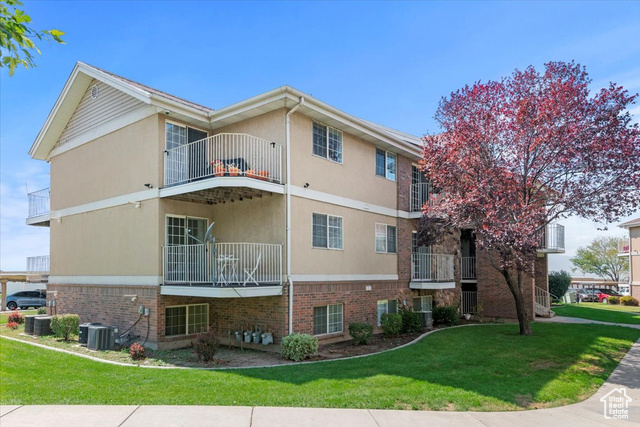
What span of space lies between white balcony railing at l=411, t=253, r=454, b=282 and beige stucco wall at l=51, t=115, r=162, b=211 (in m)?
10.6

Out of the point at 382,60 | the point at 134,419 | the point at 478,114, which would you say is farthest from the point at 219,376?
the point at 478,114

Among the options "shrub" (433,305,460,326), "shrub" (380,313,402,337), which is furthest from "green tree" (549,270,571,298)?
"shrub" (380,313,402,337)

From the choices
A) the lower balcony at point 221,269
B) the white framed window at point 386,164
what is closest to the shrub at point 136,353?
the lower balcony at point 221,269

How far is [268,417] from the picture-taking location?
275 inches

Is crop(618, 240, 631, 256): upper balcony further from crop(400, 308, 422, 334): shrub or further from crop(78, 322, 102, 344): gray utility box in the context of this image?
crop(78, 322, 102, 344): gray utility box

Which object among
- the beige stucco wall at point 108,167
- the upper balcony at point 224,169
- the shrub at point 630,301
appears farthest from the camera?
the shrub at point 630,301

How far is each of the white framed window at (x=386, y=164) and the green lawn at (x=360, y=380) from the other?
702 cm

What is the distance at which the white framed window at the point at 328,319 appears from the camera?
14.1 m

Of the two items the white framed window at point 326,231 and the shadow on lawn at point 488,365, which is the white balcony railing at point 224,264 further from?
the shadow on lawn at point 488,365

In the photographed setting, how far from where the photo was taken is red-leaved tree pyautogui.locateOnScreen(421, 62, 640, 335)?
12.9 meters

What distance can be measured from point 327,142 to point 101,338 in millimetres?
8813

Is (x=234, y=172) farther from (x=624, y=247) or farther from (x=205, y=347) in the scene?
(x=624, y=247)

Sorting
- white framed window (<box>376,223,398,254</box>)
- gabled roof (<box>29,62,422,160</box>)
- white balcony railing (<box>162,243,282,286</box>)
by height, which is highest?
gabled roof (<box>29,62,422,160</box>)

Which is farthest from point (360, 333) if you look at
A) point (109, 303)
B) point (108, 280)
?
point (108, 280)
